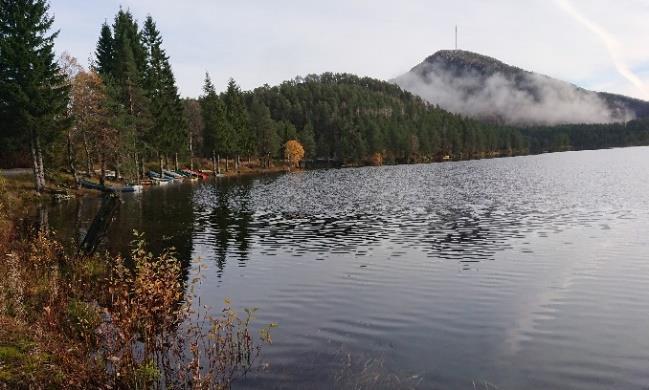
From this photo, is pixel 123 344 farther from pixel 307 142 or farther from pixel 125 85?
pixel 307 142

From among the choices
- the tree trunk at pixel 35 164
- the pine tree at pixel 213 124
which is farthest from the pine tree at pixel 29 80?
the pine tree at pixel 213 124

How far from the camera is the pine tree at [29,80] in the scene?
50.1 meters

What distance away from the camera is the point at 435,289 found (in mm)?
18297

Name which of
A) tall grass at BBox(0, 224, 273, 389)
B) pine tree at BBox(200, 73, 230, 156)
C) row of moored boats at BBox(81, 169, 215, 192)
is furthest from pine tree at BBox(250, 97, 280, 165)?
tall grass at BBox(0, 224, 273, 389)

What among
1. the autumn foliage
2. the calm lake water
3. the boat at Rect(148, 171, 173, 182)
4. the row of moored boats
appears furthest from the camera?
the autumn foliage

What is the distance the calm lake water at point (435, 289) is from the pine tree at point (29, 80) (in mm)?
14180

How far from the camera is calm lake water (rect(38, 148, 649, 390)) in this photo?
11516 millimetres

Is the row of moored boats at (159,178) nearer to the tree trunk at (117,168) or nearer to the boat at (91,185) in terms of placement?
the boat at (91,185)

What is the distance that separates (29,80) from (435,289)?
49.6 m

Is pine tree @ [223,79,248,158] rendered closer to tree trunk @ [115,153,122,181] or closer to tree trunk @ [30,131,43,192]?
tree trunk @ [115,153,122,181]

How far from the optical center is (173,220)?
39.3 m

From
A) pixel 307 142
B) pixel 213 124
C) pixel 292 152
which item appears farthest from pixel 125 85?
pixel 307 142

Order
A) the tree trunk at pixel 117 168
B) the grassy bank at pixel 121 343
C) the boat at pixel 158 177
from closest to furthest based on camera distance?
the grassy bank at pixel 121 343 < the tree trunk at pixel 117 168 < the boat at pixel 158 177

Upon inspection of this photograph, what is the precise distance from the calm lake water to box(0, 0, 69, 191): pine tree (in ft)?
46.5
